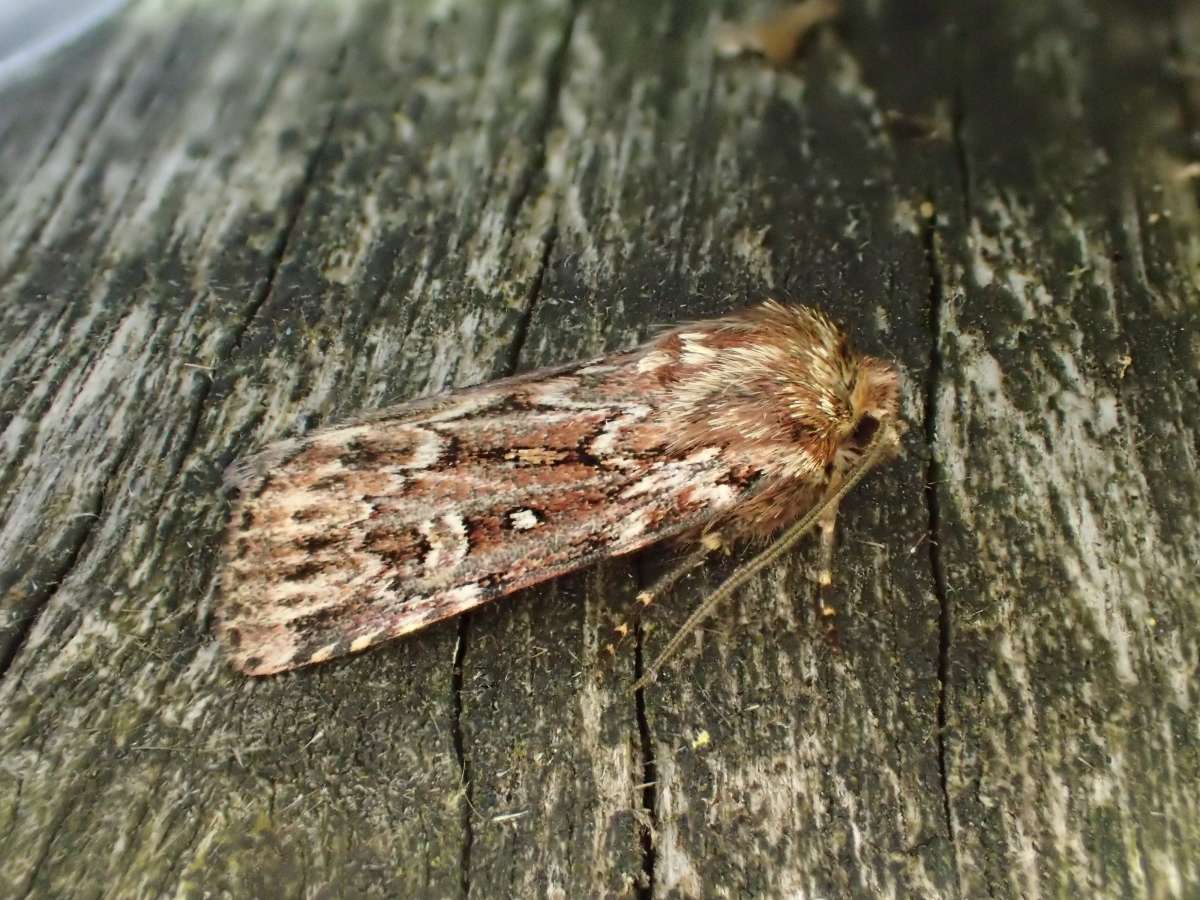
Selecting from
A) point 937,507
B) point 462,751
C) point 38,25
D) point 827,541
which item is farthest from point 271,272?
point 937,507

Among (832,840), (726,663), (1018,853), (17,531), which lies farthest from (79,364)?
(1018,853)

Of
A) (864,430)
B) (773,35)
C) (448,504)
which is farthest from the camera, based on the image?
(773,35)

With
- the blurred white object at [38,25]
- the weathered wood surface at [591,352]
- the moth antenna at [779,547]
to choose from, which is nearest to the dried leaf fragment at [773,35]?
the weathered wood surface at [591,352]

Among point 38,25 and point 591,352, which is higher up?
point 38,25

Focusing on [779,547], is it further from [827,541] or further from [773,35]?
[773,35]

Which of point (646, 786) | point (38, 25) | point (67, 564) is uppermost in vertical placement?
point (38, 25)

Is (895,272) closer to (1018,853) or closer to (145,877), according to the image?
(1018,853)

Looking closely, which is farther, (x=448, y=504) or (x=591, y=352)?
(x=591, y=352)
